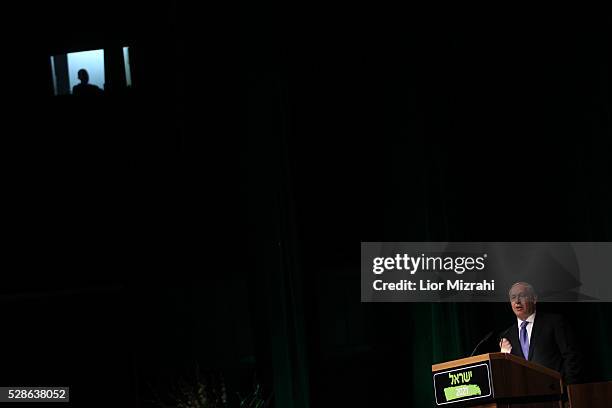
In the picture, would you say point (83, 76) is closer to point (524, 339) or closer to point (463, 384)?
point (524, 339)

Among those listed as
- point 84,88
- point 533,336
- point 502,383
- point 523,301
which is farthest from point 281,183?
point 502,383

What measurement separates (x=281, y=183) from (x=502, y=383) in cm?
262

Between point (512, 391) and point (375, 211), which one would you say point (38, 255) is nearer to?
point (375, 211)

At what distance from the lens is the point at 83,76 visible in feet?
21.2

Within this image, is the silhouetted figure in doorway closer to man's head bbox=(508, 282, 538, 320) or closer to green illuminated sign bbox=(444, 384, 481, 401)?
man's head bbox=(508, 282, 538, 320)

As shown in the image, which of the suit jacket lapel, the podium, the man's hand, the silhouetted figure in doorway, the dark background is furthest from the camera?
the silhouetted figure in doorway

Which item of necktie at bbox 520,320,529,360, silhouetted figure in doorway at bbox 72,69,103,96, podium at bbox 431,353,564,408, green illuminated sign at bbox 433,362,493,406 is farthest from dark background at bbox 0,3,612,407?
podium at bbox 431,353,564,408

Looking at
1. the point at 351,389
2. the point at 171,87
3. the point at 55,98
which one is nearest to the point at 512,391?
the point at 351,389

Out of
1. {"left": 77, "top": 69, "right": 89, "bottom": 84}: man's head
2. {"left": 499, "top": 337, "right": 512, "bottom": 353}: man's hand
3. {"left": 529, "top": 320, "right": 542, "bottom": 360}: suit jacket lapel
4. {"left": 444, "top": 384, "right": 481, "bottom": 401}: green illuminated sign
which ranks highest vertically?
{"left": 77, "top": 69, "right": 89, "bottom": 84}: man's head

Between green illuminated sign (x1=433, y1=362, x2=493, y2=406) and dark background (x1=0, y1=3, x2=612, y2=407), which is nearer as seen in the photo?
green illuminated sign (x1=433, y1=362, x2=493, y2=406)

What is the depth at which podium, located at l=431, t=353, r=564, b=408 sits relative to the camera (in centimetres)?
386

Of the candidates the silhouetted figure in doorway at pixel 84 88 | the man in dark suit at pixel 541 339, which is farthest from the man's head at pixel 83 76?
the man in dark suit at pixel 541 339

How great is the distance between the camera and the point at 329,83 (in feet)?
21.7

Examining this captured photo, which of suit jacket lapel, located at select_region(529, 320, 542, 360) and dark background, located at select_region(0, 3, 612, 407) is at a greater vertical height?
dark background, located at select_region(0, 3, 612, 407)
